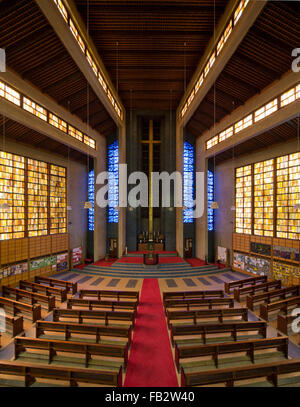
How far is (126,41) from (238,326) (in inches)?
503

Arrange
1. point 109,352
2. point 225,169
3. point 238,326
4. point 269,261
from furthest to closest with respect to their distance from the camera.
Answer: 1. point 225,169
2. point 269,261
3. point 238,326
4. point 109,352

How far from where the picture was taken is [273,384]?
3748mm

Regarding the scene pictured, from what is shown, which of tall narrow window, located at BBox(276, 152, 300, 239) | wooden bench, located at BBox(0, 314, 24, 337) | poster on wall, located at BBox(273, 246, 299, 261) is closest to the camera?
wooden bench, located at BBox(0, 314, 24, 337)

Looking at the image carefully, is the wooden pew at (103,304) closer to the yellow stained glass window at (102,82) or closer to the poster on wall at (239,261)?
the poster on wall at (239,261)

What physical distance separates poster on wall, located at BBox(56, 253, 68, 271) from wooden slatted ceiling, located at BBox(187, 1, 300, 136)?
13750mm

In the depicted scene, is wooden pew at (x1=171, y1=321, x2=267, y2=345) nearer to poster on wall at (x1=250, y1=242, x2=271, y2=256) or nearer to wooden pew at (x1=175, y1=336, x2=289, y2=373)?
wooden pew at (x1=175, y1=336, x2=289, y2=373)

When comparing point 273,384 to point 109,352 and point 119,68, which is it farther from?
point 119,68

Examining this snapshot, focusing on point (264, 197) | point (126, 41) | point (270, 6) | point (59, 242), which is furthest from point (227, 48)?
point (59, 242)

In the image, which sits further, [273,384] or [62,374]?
[273,384]

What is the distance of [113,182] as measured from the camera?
1550 centimetres

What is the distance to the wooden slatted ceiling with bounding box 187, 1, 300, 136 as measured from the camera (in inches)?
247

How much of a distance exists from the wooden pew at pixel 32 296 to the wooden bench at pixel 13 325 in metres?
1.23

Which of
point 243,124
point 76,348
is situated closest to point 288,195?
point 243,124

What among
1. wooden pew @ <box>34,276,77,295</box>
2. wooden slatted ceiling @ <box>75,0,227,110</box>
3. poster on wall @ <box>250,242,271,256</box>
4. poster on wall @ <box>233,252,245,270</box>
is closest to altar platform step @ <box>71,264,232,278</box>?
poster on wall @ <box>233,252,245,270</box>
